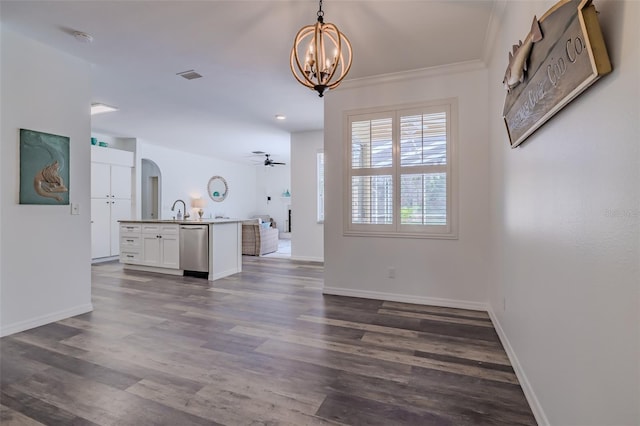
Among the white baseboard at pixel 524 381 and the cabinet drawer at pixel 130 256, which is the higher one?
the cabinet drawer at pixel 130 256

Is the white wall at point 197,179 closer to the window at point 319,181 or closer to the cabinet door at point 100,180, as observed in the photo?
the cabinet door at point 100,180

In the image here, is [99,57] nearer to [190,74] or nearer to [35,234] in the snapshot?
[190,74]

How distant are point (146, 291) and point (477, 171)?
4419 millimetres

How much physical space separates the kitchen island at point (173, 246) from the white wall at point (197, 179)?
1961 millimetres

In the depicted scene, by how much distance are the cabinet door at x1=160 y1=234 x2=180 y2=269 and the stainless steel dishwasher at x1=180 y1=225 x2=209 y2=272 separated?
3.7 inches

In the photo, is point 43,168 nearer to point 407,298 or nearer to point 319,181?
point 407,298

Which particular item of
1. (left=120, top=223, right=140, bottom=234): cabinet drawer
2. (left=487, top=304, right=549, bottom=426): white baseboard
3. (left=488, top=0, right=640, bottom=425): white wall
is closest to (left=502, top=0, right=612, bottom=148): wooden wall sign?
(left=488, top=0, right=640, bottom=425): white wall

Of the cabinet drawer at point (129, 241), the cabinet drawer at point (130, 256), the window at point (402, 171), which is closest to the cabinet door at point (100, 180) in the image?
the cabinet drawer at point (129, 241)

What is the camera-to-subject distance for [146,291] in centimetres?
423

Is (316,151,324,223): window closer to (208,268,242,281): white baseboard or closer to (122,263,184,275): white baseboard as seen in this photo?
→ (208,268,242,281): white baseboard

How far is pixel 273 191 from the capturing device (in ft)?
39.7

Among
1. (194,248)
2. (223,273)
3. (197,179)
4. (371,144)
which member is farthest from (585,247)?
(197,179)

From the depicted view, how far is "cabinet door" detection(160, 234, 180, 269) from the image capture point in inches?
205

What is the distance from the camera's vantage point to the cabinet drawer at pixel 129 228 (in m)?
5.60
